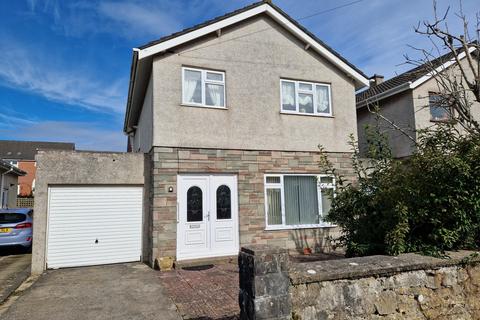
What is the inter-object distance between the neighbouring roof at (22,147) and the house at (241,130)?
45.3m

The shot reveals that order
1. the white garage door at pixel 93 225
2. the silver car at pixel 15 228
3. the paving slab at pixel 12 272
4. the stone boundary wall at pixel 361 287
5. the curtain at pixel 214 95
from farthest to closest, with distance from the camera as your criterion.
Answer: the silver car at pixel 15 228, the curtain at pixel 214 95, the white garage door at pixel 93 225, the paving slab at pixel 12 272, the stone boundary wall at pixel 361 287

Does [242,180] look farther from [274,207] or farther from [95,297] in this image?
[95,297]

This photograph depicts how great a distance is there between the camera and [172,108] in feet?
30.4

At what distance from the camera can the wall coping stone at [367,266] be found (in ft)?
11.5

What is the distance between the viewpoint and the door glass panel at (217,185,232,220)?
376 inches

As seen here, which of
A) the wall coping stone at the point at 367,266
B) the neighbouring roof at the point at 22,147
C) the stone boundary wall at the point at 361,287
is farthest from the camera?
the neighbouring roof at the point at 22,147

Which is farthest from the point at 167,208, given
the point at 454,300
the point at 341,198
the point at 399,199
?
the point at 454,300

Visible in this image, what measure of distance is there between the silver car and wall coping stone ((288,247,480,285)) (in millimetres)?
11350

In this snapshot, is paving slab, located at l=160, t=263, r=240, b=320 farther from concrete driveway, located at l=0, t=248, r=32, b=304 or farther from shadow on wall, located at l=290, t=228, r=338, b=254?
concrete driveway, located at l=0, t=248, r=32, b=304

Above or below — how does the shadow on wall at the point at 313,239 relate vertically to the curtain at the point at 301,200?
below

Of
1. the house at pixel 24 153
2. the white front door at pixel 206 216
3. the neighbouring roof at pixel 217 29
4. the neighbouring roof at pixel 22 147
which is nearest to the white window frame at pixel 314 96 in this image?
the neighbouring roof at pixel 217 29

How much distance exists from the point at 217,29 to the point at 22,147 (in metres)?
52.8

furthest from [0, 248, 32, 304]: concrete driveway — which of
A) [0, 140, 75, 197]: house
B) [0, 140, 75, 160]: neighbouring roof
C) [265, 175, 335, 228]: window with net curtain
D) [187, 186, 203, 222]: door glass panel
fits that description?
[0, 140, 75, 160]: neighbouring roof

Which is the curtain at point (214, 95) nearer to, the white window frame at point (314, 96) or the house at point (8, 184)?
the white window frame at point (314, 96)
